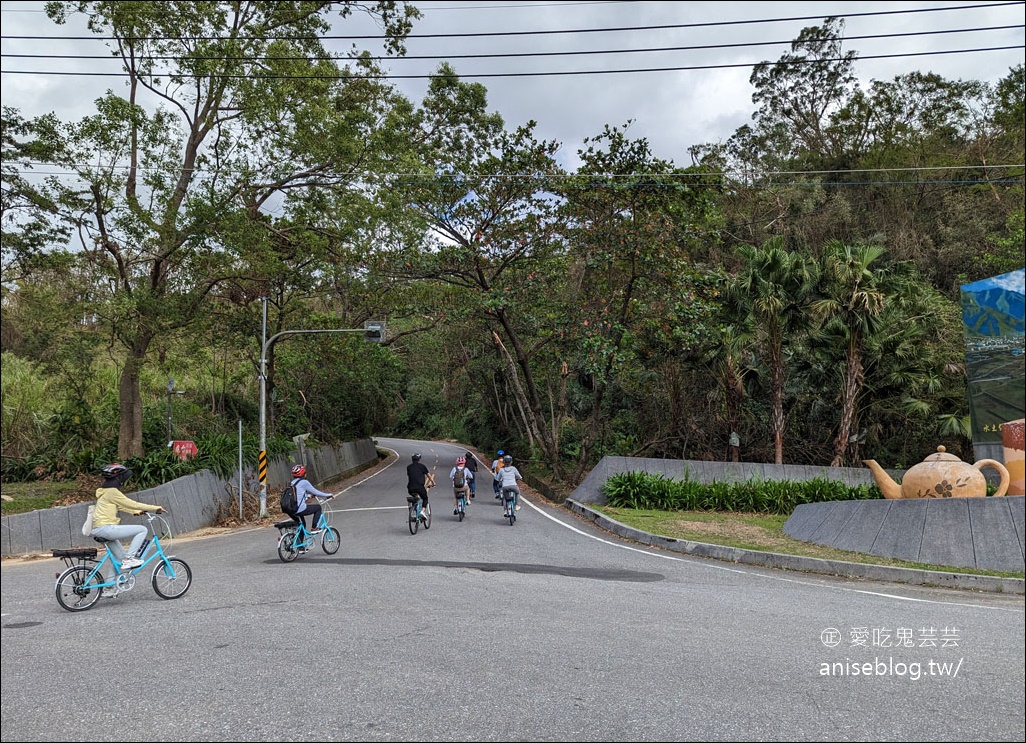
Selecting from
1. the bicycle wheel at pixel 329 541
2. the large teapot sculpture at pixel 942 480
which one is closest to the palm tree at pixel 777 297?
the large teapot sculpture at pixel 942 480

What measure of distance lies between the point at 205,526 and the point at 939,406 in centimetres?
2230

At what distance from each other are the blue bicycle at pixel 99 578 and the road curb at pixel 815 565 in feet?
24.1

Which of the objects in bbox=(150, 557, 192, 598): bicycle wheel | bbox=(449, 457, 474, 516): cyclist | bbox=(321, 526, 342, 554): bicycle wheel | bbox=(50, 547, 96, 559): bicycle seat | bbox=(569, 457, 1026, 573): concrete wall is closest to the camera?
bbox=(50, 547, 96, 559): bicycle seat

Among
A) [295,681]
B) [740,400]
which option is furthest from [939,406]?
[295,681]

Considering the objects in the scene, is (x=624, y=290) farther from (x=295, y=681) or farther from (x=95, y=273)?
(x=295, y=681)

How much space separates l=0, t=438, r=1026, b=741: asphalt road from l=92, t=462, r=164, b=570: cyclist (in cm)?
30

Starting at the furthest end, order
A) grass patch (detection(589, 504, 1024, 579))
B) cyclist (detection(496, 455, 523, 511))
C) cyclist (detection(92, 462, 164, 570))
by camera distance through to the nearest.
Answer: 1. cyclist (detection(496, 455, 523, 511))
2. grass patch (detection(589, 504, 1024, 579))
3. cyclist (detection(92, 462, 164, 570))

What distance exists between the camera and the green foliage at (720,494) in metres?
18.5

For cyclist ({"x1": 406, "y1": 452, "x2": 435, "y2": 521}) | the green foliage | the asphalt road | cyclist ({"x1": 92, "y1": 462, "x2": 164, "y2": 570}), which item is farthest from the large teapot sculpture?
cyclist ({"x1": 92, "y1": 462, "x2": 164, "y2": 570})

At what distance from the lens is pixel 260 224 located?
17.5m

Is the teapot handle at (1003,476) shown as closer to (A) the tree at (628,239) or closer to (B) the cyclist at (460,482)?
(B) the cyclist at (460,482)

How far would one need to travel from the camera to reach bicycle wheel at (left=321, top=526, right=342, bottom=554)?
11664 mm

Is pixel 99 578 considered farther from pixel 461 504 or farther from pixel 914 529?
A: pixel 461 504

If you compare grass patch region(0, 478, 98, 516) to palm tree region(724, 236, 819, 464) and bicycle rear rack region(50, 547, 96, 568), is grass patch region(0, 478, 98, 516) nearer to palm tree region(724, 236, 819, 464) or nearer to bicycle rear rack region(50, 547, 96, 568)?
bicycle rear rack region(50, 547, 96, 568)
